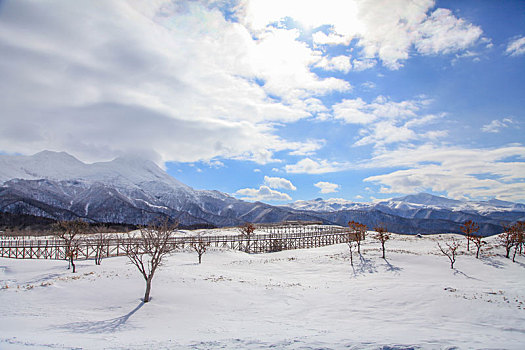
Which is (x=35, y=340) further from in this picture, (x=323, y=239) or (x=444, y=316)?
(x=323, y=239)

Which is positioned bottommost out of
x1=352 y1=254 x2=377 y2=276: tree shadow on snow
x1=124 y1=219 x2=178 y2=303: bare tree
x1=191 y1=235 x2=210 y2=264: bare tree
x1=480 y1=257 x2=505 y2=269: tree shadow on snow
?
x1=352 y1=254 x2=377 y2=276: tree shadow on snow

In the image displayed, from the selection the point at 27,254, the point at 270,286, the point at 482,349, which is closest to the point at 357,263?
the point at 270,286

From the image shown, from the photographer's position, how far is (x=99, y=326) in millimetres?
17031

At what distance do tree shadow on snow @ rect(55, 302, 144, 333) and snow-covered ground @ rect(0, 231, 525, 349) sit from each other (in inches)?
2.0

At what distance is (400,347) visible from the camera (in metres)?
11.9

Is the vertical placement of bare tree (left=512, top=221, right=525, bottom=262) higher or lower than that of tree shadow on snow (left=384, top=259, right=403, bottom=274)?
higher

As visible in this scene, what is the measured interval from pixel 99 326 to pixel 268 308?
11080 millimetres

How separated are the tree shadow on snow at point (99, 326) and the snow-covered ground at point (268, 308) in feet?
0.17

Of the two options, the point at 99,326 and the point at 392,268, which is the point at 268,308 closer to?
the point at 99,326

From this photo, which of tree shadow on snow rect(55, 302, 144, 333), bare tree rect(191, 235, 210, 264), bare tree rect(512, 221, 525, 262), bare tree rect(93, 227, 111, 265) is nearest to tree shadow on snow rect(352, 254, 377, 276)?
bare tree rect(512, 221, 525, 262)

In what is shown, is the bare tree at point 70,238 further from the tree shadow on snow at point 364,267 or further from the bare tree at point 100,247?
the tree shadow on snow at point 364,267

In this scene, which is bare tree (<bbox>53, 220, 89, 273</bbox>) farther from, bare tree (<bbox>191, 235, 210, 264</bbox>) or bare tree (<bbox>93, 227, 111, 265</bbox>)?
bare tree (<bbox>191, 235, 210, 264</bbox>)

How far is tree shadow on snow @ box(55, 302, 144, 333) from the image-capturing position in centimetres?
1622

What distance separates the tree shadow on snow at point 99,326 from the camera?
16219mm
